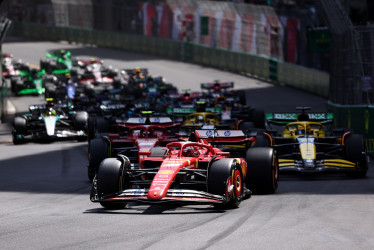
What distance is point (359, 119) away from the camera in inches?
971

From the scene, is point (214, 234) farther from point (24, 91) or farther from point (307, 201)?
point (24, 91)

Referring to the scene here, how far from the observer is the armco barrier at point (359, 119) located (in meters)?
23.8

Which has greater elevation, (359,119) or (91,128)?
(359,119)

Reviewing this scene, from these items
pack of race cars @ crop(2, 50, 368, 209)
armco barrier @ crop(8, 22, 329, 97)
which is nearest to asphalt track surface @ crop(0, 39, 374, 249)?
pack of race cars @ crop(2, 50, 368, 209)

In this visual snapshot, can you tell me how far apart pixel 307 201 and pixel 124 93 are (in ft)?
83.2

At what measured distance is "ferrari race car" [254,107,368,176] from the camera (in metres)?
18.7

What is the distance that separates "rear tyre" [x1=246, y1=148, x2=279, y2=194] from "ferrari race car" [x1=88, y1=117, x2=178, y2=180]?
231cm

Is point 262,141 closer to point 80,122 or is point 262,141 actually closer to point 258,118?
point 258,118

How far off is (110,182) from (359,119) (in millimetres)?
12069

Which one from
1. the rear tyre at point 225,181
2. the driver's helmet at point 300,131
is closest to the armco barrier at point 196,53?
the driver's helmet at point 300,131

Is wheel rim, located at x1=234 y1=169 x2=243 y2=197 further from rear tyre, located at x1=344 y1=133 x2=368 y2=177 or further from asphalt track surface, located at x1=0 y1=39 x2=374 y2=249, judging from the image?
rear tyre, located at x1=344 y1=133 x2=368 y2=177

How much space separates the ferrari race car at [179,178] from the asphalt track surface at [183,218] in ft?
0.83

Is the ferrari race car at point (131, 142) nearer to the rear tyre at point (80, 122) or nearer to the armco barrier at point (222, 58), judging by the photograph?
the armco barrier at point (222, 58)

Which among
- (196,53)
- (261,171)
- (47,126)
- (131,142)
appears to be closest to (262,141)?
(131,142)
